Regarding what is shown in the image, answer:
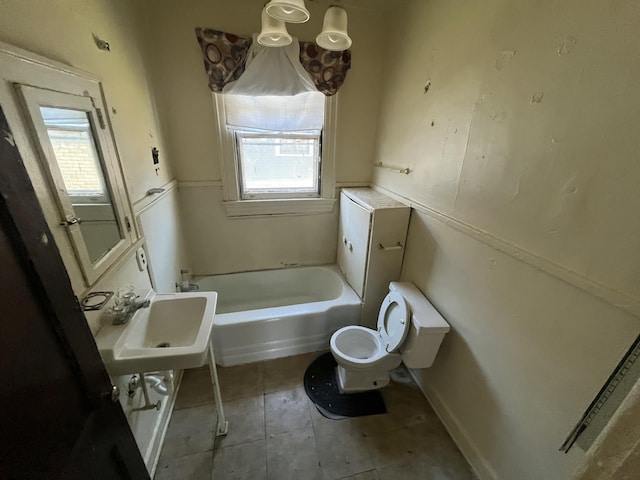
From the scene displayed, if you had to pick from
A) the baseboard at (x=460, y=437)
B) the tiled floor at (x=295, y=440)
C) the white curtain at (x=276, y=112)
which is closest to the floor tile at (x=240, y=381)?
the tiled floor at (x=295, y=440)

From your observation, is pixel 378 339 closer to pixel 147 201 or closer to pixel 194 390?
pixel 194 390

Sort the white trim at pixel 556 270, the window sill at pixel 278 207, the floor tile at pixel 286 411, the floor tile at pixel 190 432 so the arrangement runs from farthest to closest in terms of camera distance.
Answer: the window sill at pixel 278 207, the floor tile at pixel 286 411, the floor tile at pixel 190 432, the white trim at pixel 556 270

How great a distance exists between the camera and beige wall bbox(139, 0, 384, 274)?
5.68 ft

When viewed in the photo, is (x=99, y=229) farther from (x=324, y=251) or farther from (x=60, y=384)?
(x=324, y=251)

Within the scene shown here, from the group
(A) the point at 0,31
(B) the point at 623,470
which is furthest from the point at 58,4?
(B) the point at 623,470

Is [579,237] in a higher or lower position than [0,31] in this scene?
lower

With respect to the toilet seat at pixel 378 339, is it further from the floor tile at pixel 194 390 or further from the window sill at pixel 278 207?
the window sill at pixel 278 207

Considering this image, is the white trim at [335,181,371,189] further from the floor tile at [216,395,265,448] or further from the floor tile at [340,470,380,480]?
the floor tile at [340,470,380,480]

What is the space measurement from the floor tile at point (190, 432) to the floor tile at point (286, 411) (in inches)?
12.4

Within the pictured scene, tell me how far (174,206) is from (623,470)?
7.63 ft

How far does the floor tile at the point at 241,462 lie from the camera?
1.27m

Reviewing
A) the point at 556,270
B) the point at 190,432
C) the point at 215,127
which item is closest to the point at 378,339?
the point at 556,270

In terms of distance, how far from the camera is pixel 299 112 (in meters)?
2.06

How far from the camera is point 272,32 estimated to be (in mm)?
1362
